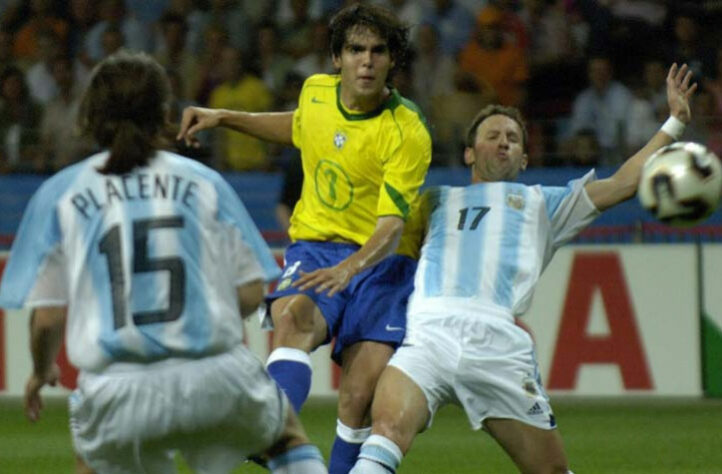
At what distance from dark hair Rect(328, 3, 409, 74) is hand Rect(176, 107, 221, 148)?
0.54m

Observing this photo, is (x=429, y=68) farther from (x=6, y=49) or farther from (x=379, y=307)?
(x=379, y=307)

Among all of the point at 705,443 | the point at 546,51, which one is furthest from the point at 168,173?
the point at 546,51

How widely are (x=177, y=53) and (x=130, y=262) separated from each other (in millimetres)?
8403

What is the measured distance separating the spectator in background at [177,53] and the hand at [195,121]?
19.6 ft

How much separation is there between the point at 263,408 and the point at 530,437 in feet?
4.88

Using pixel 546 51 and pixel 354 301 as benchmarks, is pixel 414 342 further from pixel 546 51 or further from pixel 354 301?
pixel 546 51

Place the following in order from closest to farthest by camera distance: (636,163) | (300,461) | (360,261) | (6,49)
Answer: (300,461) < (360,261) < (636,163) < (6,49)

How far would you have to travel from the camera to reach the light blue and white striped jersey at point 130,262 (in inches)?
154

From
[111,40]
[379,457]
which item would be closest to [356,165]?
[379,457]

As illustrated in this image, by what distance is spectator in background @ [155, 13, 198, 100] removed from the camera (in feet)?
39.2

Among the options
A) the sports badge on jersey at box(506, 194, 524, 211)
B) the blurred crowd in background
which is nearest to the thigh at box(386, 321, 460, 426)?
the sports badge on jersey at box(506, 194, 524, 211)

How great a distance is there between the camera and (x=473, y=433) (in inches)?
357

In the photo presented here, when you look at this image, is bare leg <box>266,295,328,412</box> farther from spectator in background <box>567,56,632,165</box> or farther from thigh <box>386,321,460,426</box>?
spectator in background <box>567,56,632,165</box>

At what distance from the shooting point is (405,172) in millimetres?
5680
